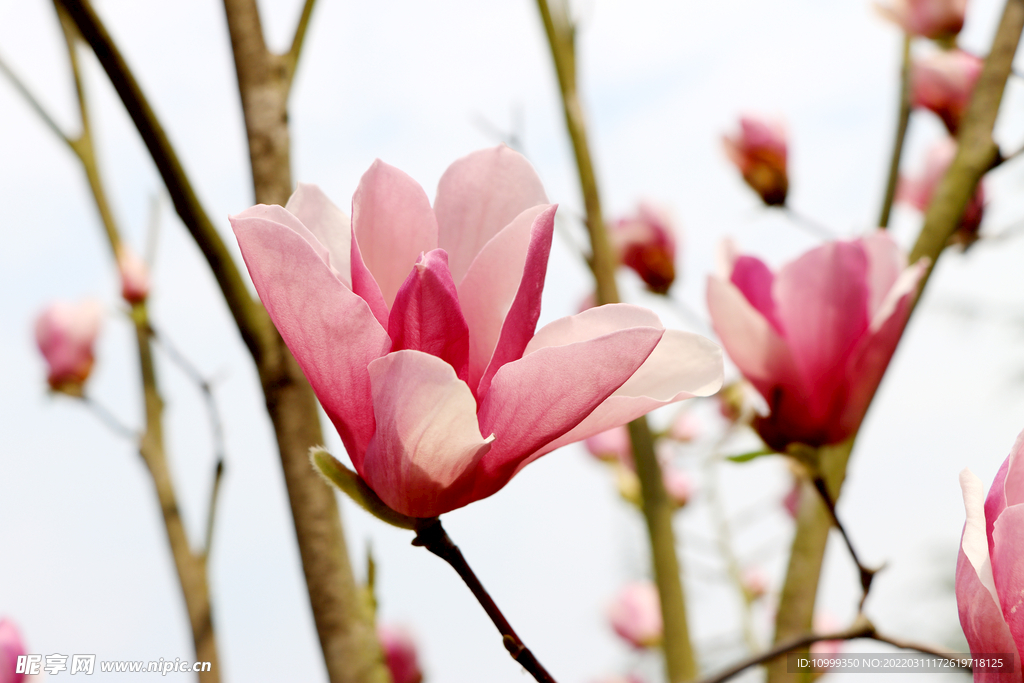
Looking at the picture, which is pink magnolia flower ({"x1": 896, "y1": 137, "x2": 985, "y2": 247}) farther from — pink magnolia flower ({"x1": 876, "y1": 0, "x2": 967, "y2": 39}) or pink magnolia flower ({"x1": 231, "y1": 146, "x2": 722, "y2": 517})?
pink magnolia flower ({"x1": 231, "y1": 146, "x2": 722, "y2": 517})

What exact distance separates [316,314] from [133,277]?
82 centimetres

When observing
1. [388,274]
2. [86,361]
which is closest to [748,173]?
[388,274]

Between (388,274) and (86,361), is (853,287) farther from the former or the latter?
(86,361)

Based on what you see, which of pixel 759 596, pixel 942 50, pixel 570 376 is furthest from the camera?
Answer: pixel 759 596

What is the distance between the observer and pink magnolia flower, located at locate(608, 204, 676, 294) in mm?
1130

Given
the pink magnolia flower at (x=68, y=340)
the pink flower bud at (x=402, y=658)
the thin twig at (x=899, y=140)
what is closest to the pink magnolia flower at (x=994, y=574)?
the thin twig at (x=899, y=140)

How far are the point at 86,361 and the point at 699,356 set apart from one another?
141cm

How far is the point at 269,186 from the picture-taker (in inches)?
19.0

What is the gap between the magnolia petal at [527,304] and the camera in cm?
24

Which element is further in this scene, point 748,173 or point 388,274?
point 748,173

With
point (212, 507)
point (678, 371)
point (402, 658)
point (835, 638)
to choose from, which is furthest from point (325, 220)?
point (402, 658)

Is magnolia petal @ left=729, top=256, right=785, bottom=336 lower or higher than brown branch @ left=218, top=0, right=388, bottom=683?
higher

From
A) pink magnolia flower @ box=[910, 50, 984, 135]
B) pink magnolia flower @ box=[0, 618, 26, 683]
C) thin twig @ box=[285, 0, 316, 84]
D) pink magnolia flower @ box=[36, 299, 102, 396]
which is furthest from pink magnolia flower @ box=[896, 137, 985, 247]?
pink magnolia flower @ box=[36, 299, 102, 396]

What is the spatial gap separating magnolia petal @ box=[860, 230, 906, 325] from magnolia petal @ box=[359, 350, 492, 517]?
1.13ft
